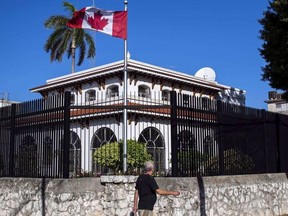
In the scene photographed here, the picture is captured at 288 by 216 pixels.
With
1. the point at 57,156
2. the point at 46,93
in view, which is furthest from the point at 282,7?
the point at 46,93

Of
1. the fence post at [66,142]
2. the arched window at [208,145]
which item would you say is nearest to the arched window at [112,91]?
the arched window at [208,145]

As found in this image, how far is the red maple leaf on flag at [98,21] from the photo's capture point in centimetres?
1266

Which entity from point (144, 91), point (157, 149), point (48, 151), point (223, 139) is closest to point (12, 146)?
point (48, 151)

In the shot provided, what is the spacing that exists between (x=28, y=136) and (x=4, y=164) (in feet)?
5.31

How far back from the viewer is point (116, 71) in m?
30.9

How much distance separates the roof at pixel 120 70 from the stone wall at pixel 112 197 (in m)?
20.2

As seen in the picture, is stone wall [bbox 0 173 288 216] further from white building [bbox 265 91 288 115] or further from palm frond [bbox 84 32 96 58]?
white building [bbox 265 91 288 115]

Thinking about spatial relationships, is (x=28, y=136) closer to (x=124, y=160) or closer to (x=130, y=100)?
(x=124, y=160)

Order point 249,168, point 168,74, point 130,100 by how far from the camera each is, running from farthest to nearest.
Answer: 1. point 168,74
2. point 130,100
3. point 249,168

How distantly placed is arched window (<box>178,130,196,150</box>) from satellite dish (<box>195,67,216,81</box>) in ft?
94.9

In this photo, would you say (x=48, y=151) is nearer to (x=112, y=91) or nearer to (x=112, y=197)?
(x=112, y=197)

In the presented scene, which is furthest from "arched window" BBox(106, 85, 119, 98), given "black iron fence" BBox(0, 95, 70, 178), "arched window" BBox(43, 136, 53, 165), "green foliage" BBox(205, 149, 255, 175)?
"arched window" BBox(43, 136, 53, 165)

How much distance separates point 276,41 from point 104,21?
5718mm

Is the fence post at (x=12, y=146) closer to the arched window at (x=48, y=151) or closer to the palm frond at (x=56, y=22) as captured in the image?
the arched window at (x=48, y=151)
